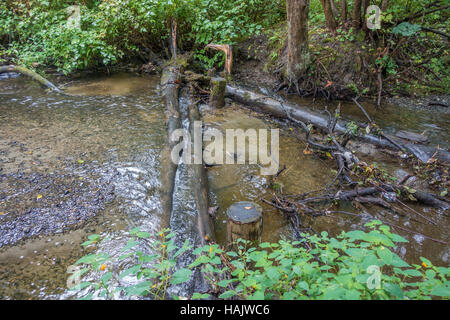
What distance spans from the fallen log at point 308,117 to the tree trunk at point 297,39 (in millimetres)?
1377

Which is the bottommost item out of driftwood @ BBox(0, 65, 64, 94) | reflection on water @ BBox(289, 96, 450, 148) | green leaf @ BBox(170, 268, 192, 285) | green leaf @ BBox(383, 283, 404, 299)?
reflection on water @ BBox(289, 96, 450, 148)

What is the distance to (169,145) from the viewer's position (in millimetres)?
4242

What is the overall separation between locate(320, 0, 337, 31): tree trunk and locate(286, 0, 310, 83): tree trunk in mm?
1152

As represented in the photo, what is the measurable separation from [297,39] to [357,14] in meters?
1.82

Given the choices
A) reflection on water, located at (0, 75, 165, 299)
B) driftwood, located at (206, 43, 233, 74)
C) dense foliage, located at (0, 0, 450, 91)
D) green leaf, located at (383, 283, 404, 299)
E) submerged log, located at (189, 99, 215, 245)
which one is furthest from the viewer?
driftwood, located at (206, 43, 233, 74)

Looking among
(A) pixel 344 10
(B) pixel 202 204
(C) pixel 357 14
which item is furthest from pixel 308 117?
(A) pixel 344 10

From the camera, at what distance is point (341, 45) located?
6.76 metres

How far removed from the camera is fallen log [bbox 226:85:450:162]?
405 cm

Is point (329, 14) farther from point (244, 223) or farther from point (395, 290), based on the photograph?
point (395, 290)

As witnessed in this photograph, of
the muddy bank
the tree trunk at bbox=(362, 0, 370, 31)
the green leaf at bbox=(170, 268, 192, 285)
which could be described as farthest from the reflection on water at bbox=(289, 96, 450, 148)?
the muddy bank

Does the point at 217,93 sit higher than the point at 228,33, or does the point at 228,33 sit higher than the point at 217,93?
the point at 228,33

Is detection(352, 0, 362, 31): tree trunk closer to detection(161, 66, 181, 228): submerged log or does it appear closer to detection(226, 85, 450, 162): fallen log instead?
detection(226, 85, 450, 162): fallen log

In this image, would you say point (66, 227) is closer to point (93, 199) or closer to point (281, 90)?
point (93, 199)

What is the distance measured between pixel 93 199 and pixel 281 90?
575 cm
